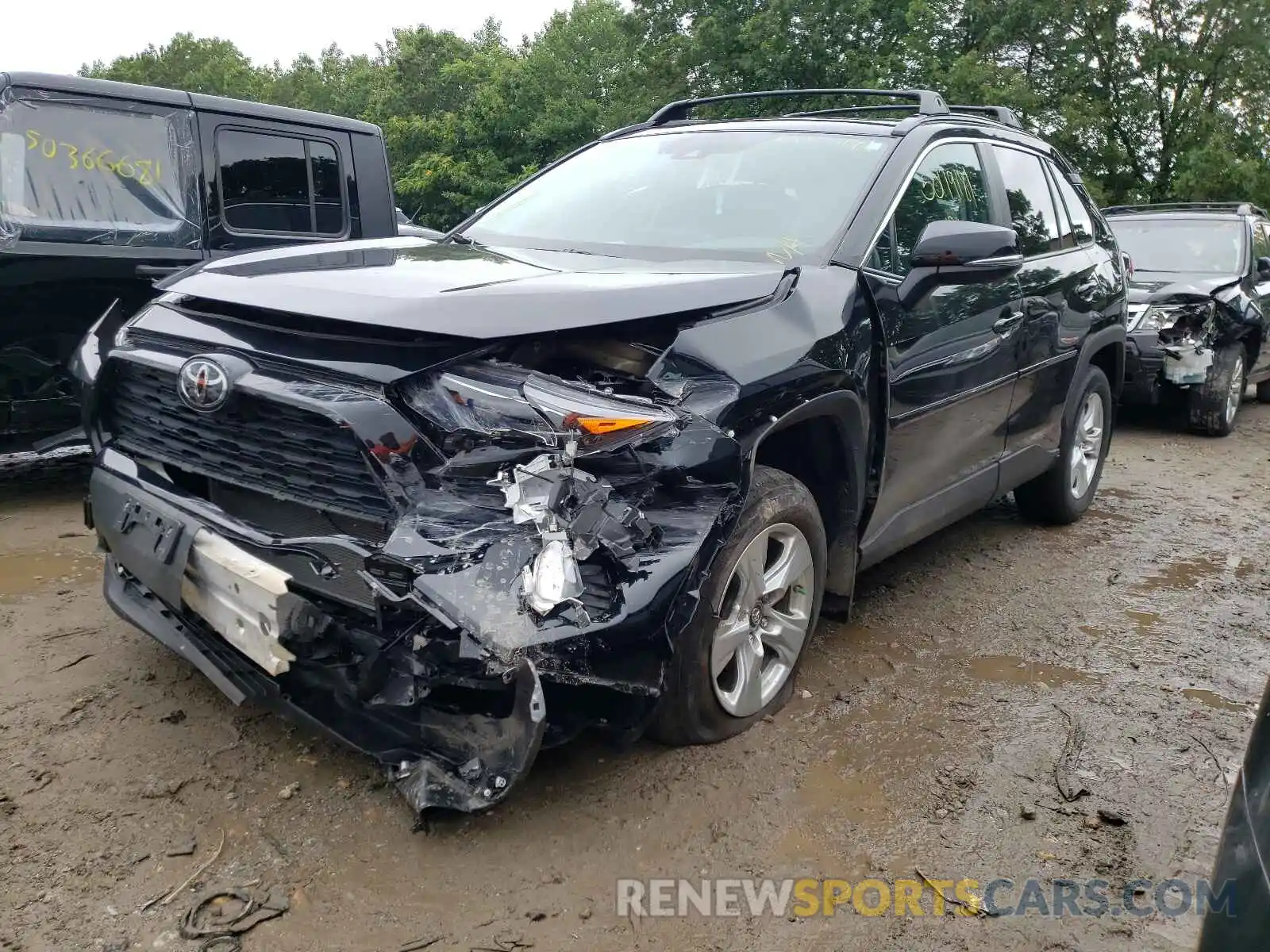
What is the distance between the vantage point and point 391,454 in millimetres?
2244

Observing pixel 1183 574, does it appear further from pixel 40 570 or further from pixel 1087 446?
pixel 40 570

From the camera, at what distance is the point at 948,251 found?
319cm

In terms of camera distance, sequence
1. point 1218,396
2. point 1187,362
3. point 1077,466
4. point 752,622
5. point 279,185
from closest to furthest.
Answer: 1. point 752,622
2. point 1077,466
3. point 279,185
4. point 1187,362
5. point 1218,396

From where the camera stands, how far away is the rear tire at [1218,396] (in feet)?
25.5

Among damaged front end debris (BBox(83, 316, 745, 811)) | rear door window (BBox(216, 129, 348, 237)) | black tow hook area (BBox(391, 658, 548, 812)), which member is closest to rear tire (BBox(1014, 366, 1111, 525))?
damaged front end debris (BBox(83, 316, 745, 811))

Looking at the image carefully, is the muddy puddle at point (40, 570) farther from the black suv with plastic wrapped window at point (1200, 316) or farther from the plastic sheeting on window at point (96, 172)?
the black suv with plastic wrapped window at point (1200, 316)

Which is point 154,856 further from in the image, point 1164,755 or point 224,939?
point 1164,755

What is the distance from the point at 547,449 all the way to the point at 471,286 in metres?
0.55

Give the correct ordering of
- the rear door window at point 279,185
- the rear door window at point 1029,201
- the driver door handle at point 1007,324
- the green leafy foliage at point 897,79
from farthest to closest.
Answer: the green leafy foliage at point 897,79
the rear door window at point 279,185
the rear door window at point 1029,201
the driver door handle at point 1007,324

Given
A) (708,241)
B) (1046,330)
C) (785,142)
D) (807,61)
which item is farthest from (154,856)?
(807,61)

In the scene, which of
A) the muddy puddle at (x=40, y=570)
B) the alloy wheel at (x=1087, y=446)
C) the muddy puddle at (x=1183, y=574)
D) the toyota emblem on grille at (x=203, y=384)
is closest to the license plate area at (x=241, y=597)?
the toyota emblem on grille at (x=203, y=384)

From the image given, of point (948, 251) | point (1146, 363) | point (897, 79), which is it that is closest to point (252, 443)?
point (948, 251)

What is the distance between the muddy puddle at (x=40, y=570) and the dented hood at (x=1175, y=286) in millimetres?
7391

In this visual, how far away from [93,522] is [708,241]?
6.84 ft
